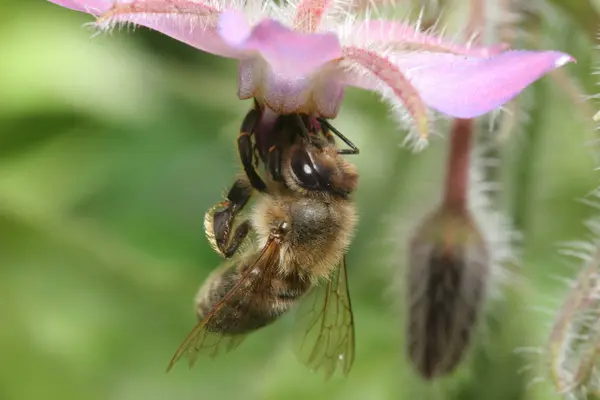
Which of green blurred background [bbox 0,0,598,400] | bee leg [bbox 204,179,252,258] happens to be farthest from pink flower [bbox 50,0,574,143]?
green blurred background [bbox 0,0,598,400]

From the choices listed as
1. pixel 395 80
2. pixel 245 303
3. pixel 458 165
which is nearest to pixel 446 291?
pixel 458 165

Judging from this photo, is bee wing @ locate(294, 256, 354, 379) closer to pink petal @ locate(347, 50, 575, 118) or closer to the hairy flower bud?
the hairy flower bud

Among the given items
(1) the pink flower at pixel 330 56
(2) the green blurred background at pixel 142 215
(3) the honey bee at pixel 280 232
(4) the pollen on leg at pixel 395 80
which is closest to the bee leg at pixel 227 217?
(3) the honey bee at pixel 280 232

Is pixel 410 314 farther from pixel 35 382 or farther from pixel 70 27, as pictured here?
pixel 70 27

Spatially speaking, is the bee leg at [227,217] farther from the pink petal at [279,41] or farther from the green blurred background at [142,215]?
the green blurred background at [142,215]

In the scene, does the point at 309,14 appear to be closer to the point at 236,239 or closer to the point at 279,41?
the point at 279,41

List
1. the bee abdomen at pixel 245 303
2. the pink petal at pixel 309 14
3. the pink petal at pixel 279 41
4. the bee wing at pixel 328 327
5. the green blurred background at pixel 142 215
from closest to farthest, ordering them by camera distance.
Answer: the pink petal at pixel 279 41 → the pink petal at pixel 309 14 → the bee abdomen at pixel 245 303 → the bee wing at pixel 328 327 → the green blurred background at pixel 142 215

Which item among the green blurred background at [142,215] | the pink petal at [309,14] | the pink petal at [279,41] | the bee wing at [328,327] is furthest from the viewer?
the green blurred background at [142,215]
